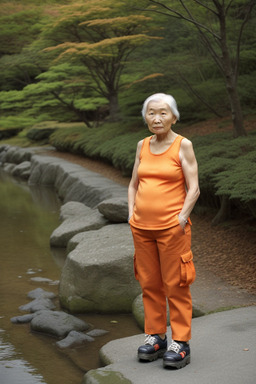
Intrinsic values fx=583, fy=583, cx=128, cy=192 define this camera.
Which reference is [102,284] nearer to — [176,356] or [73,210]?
[176,356]

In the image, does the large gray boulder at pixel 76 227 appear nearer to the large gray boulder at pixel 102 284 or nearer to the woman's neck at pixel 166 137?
the large gray boulder at pixel 102 284

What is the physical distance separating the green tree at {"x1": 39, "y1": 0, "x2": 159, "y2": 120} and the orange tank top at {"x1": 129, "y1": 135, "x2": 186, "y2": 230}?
1029 cm

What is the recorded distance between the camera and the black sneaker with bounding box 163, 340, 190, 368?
353 cm

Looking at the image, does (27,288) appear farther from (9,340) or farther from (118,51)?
(118,51)

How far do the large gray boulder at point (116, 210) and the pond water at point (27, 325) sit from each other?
0.89m

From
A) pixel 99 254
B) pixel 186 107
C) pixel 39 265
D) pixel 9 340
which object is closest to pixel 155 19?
pixel 186 107

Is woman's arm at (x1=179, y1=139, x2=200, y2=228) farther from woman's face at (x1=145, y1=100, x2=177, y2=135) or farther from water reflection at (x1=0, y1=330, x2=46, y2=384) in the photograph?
water reflection at (x1=0, y1=330, x2=46, y2=384)

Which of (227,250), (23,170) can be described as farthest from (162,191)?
(23,170)

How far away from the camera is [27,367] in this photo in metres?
4.51

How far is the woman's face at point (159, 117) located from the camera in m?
3.50

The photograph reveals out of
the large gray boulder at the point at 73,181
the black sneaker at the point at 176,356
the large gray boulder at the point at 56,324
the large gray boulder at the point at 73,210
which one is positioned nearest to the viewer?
the black sneaker at the point at 176,356

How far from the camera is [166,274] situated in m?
3.50

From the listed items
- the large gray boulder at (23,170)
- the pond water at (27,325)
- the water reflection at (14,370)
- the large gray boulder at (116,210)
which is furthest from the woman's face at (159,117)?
the large gray boulder at (23,170)

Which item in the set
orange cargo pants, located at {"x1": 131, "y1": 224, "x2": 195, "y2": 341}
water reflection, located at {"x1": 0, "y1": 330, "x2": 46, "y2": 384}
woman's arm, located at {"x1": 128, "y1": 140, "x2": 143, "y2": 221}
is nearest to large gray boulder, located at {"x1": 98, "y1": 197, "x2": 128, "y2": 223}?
water reflection, located at {"x1": 0, "y1": 330, "x2": 46, "y2": 384}
